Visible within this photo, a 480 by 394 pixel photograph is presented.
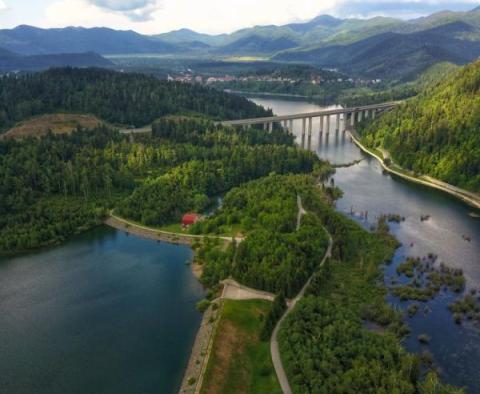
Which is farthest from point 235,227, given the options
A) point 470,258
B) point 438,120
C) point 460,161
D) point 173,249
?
point 438,120

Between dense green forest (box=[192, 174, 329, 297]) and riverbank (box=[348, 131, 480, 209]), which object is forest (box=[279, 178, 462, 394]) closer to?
dense green forest (box=[192, 174, 329, 297])

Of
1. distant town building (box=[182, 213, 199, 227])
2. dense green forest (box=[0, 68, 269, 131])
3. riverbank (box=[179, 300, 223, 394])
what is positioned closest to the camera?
riverbank (box=[179, 300, 223, 394])

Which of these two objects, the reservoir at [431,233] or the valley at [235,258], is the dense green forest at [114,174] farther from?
the reservoir at [431,233]

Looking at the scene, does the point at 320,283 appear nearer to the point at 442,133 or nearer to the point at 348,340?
the point at 348,340

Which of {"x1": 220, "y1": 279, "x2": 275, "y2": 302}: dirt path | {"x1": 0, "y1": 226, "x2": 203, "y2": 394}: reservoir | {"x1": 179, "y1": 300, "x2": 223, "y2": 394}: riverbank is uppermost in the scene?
{"x1": 220, "y1": 279, "x2": 275, "y2": 302}: dirt path

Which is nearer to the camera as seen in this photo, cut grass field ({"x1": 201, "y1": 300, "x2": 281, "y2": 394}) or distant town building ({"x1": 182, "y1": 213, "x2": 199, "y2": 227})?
cut grass field ({"x1": 201, "y1": 300, "x2": 281, "y2": 394})

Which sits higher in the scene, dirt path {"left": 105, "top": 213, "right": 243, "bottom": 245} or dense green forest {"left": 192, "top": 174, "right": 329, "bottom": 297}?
dense green forest {"left": 192, "top": 174, "right": 329, "bottom": 297}

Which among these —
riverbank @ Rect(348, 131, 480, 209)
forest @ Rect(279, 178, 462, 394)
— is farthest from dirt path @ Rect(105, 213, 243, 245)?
riverbank @ Rect(348, 131, 480, 209)
